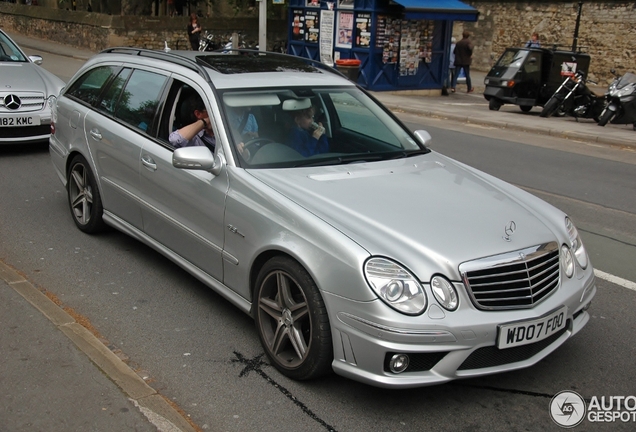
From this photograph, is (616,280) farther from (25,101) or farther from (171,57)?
(25,101)

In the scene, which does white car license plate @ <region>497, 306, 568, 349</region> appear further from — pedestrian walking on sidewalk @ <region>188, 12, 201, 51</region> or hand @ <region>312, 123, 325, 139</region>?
pedestrian walking on sidewalk @ <region>188, 12, 201, 51</region>

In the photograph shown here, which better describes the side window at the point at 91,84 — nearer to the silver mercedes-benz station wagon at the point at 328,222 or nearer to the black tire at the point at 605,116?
the silver mercedes-benz station wagon at the point at 328,222

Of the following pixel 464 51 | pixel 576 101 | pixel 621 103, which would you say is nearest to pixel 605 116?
pixel 621 103

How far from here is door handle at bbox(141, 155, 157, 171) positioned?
219 inches

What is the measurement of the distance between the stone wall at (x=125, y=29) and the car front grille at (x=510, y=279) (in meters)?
27.3

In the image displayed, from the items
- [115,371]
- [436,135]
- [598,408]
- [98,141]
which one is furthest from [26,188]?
[436,135]

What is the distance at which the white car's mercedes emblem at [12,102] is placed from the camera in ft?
32.5

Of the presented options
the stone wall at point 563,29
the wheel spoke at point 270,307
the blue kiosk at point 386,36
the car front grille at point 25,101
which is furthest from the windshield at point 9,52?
the stone wall at point 563,29

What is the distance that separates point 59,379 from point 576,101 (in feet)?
54.1

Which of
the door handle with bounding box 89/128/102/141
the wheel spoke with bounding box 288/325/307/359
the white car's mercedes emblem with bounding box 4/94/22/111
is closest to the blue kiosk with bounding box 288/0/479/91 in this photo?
the white car's mercedes emblem with bounding box 4/94/22/111

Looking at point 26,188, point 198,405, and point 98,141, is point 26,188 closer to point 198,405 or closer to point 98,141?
point 98,141

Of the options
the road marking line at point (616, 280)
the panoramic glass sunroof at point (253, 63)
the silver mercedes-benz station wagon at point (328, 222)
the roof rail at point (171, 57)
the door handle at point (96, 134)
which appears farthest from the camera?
the door handle at point (96, 134)

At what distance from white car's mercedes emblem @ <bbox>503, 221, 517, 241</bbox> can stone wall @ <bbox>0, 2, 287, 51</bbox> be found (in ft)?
88.7

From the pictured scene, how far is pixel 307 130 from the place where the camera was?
17.4 feet
